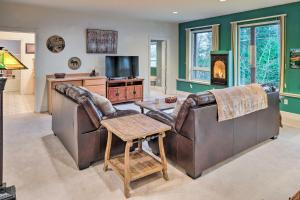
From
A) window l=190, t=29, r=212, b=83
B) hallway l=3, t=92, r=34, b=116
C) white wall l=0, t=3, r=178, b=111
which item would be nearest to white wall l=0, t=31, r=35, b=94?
hallway l=3, t=92, r=34, b=116

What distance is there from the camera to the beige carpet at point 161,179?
7.85 feet

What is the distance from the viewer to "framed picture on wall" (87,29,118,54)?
6.54 metres

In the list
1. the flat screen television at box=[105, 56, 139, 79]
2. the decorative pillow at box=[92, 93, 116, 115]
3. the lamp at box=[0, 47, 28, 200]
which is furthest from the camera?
the flat screen television at box=[105, 56, 139, 79]

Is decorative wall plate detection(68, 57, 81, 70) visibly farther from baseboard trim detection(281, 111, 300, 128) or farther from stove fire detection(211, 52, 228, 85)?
baseboard trim detection(281, 111, 300, 128)

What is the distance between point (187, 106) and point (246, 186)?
1.02 metres

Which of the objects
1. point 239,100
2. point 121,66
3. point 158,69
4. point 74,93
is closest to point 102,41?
point 121,66

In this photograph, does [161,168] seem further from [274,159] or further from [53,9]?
[53,9]

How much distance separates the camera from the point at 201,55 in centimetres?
783

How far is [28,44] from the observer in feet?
29.0

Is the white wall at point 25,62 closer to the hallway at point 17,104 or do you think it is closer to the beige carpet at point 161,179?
the hallway at point 17,104

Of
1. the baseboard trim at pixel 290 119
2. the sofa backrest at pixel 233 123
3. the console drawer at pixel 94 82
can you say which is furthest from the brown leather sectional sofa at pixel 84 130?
the baseboard trim at pixel 290 119

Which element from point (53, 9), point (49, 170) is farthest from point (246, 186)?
point (53, 9)

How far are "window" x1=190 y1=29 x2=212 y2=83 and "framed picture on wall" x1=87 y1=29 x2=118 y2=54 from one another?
261 cm

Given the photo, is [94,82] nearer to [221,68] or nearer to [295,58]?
[221,68]
